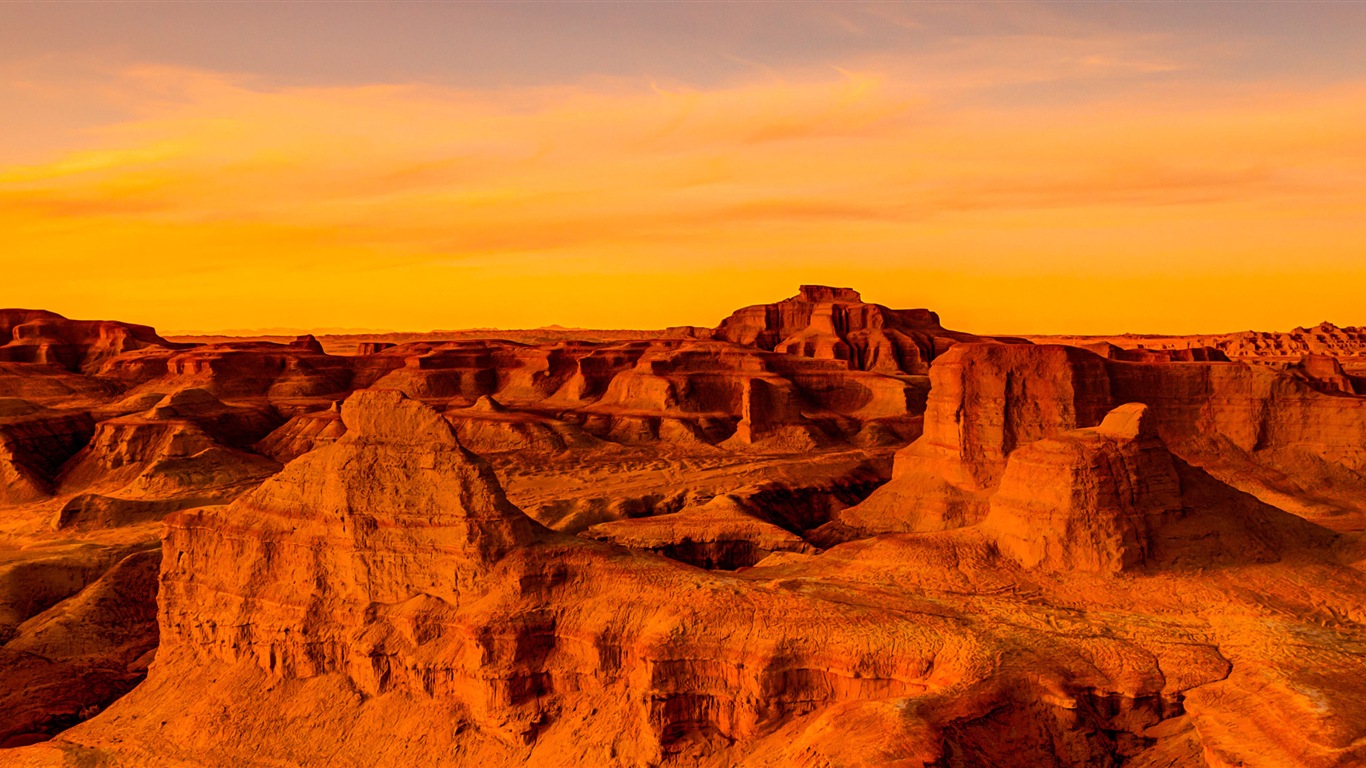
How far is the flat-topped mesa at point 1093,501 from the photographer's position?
2516 centimetres

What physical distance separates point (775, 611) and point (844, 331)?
303 feet

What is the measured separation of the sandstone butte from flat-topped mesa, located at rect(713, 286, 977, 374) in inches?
2258

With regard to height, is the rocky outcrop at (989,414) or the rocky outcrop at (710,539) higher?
the rocky outcrop at (989,414)

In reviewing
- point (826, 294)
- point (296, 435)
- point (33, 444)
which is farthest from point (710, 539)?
point (826, 294)

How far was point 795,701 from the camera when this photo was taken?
59.5ft

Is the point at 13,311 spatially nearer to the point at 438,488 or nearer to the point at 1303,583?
the point at 438,488

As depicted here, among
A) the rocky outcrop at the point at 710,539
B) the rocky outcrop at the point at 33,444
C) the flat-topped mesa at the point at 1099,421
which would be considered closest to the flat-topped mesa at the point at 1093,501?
the flat-topped mesa at the point at 1099,421

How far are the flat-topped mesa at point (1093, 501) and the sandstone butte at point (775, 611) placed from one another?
81 millimetres

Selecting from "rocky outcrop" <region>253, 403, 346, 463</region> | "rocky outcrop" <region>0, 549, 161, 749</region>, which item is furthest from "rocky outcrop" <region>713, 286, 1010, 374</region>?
"rocky outcrop" <region>0, 549, 161, 749</region>

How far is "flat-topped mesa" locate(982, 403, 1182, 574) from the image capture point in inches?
990

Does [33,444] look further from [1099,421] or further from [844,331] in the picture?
[844,331]

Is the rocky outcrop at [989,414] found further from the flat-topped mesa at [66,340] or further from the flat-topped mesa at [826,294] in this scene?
the flat-topped mesa at [66,340]

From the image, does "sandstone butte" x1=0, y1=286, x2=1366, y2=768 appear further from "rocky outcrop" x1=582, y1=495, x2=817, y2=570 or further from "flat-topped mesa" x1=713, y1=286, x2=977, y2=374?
"flat-topped mesa" x1=713, y1=286, x2=977, y2=374

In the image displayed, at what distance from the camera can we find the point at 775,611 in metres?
19.2
